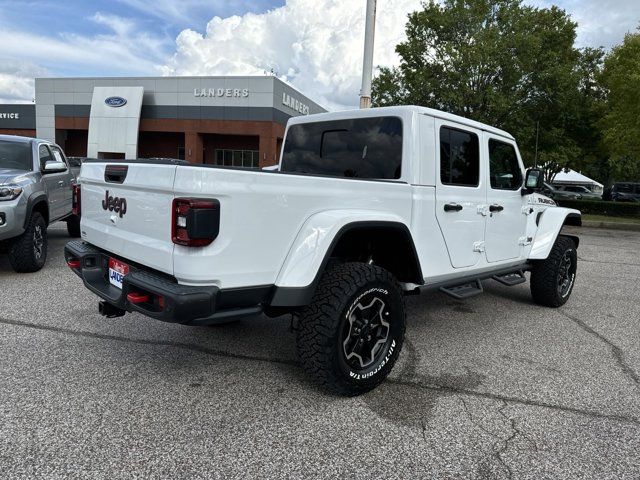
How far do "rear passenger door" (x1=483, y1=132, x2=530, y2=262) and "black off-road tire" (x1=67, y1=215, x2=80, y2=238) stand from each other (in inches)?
288

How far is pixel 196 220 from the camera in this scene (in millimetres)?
2377

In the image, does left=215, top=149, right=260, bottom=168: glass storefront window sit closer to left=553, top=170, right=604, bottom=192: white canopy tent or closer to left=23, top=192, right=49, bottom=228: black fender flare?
left=553, top=170, right=604, bottom=192: white canopy tent

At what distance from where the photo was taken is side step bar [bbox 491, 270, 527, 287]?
15.7 ft

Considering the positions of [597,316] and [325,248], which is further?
[597,316]

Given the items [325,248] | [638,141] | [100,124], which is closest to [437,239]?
[325,248]

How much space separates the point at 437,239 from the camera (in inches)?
144

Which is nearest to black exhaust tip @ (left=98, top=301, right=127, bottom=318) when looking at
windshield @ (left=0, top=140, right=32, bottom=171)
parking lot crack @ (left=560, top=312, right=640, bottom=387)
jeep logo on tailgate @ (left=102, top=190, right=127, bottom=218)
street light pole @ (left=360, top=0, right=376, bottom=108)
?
jeep logo on tailgate @ (left=102, top=190, right=127, bottom=218)

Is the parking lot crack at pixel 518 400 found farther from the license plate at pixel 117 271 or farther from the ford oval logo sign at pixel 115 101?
the ford oval logo sign at pixel 115 101

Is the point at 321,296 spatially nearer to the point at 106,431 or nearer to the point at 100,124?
the point at 106,431

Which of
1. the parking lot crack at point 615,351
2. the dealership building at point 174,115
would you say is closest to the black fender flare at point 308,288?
the parking lot crack at point 615,351

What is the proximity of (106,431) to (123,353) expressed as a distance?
116cm

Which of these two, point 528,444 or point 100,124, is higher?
point 100,124

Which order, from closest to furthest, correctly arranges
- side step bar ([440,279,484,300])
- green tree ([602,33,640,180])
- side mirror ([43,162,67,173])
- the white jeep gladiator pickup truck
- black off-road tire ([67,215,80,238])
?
the white jeep gladiator pickup truck < side step bar ([440,279,484,300]) < side mirror ([43,162,67,173]) < black off-road tire ([67,215,80,238]) < green tree ([602,33,640,180])

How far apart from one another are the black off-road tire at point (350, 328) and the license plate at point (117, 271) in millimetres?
1162
